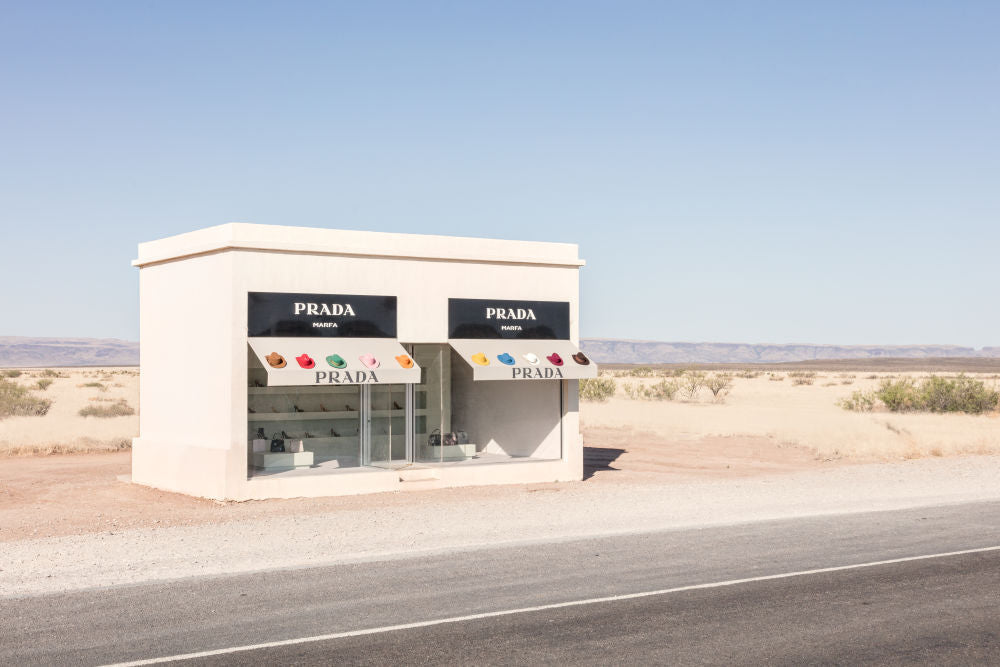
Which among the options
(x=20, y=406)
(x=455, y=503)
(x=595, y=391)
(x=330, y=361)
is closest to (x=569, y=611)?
(x=455, y=503)

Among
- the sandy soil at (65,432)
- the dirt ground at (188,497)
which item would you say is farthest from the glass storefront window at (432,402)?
the sandy soil at (65,432)

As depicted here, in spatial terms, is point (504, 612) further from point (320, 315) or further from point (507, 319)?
point (507, 319)

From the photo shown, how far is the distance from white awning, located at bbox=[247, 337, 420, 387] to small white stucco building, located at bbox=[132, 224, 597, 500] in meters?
0.03

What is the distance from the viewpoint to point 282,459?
1928 cm

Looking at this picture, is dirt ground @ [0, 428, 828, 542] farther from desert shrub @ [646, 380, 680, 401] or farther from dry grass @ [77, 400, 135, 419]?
desert shrub @ [646, 380, 680, 401]

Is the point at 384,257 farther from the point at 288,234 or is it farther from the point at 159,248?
the point at 159,248

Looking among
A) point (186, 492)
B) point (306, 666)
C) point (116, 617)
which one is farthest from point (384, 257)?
point (306, 666)

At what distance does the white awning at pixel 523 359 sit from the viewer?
65.6ft

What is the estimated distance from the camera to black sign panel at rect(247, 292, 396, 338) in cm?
1836

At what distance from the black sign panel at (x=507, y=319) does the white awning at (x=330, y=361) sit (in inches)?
57.5

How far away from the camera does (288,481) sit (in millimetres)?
18688

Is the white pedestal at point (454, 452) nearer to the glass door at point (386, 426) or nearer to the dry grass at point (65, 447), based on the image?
the glass door at point (386, 426)

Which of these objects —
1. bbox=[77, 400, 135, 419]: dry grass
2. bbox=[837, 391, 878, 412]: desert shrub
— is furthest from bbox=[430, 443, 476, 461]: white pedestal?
bbox=[837, 391, 878, 412]: desert shrub

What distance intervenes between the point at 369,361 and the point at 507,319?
10.9 feet
